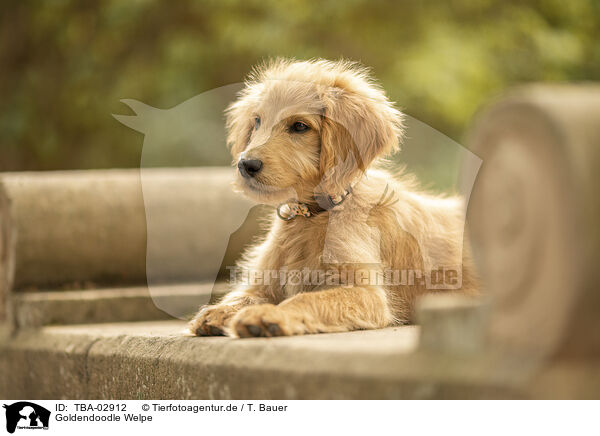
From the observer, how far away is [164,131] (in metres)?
15.5

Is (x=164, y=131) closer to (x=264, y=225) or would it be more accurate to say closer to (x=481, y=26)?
(x=481, y=26)

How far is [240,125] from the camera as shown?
530cm

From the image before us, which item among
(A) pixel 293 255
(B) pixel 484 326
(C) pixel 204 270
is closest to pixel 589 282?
(B) pixel 484 326

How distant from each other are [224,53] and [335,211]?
482 inches

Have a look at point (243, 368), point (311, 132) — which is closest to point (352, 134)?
point (311, 132)

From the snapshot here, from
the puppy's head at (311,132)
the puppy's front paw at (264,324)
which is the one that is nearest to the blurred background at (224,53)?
the puppy's head at (311,132)

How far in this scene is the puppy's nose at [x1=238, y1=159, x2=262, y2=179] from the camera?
4.51 meters

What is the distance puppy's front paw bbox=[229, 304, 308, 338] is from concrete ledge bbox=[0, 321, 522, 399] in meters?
0.08

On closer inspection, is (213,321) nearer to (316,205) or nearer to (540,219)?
(316,205)

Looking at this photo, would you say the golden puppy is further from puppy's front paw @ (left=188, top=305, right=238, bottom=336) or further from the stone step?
the stone step

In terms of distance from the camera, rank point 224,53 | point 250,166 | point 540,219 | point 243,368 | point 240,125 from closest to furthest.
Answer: point 540,219
point 243,368
point 250,166
point 240,125
point 224,53

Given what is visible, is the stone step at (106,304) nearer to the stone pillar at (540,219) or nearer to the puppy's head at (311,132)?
the puppy's head at (311,132)

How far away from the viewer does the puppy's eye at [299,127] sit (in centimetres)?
480

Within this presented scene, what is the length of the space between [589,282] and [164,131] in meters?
13.9
